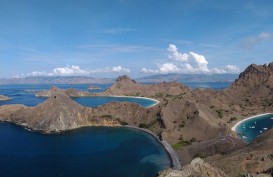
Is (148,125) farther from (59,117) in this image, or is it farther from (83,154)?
(83,154)

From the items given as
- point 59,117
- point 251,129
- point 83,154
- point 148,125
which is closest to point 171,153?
point 83,154

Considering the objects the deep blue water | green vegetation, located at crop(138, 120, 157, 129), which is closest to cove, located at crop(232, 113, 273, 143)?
the deep blue water

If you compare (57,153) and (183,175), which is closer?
(183,175)

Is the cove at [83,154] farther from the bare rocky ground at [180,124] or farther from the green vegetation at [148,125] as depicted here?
the bare rocky ground at [180,124]

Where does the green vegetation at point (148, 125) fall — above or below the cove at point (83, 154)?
above

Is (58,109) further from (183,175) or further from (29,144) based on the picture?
(183,175)

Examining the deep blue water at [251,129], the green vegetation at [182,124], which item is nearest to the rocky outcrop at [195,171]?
the green vegetation at [182,124]

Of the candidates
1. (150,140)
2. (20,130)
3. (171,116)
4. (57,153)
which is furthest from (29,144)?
(171,116)
